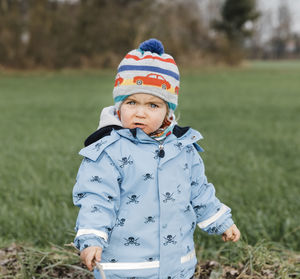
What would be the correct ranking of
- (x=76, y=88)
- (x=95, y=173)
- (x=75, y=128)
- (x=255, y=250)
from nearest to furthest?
(x=95, y=173) → (x=255, y=250) → (x=75, y=128) → (x=76, y=88)

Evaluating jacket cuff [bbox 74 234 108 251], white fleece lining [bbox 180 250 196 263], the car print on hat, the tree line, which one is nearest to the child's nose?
the car print on hat

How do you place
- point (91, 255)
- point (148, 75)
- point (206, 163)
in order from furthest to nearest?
point (206, 163) → point (148, 75) → point (91, 255)

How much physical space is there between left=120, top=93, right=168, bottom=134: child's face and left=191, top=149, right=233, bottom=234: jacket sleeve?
11.8 inches

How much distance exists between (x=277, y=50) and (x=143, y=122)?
86.6m

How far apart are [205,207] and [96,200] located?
63cm

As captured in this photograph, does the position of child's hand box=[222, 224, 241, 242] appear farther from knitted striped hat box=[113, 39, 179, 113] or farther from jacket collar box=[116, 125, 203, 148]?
knitted striped hat box=[113, 39, 179, 113]

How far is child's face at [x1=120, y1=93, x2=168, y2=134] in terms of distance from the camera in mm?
2182

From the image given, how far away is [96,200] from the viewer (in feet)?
6.69

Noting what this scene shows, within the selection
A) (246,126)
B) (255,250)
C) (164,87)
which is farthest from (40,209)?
(246,126)

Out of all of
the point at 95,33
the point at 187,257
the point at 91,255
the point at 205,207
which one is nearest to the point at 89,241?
the point at 91,255

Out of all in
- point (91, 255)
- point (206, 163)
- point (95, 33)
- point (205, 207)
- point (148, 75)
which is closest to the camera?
point (91, 255)

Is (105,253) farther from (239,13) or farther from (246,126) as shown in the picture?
(239,13)

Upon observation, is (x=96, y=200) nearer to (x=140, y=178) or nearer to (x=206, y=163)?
(x=140, y=178)

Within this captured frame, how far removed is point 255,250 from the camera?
287 centimetres
